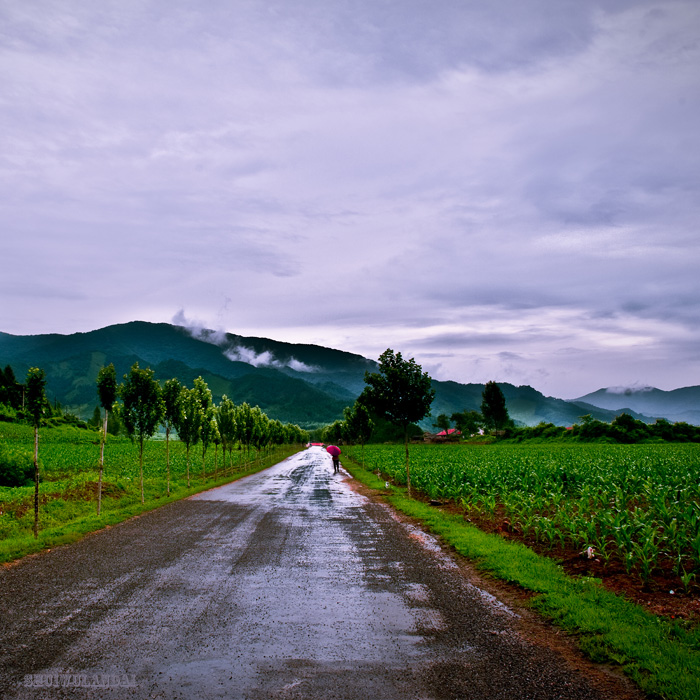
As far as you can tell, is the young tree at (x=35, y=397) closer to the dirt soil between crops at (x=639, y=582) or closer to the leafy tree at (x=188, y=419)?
the leafy tree at (x=188, y=419)

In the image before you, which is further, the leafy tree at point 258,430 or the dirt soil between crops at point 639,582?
the leafy tree at point 258,430

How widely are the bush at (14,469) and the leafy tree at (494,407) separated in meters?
120

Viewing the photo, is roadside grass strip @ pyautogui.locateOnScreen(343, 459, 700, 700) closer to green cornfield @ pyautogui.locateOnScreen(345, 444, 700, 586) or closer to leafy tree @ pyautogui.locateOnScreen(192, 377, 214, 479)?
green cornfield @ pyautogui.locateOnScreen(345, 444, 700, 586)

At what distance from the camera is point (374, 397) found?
2364 cm

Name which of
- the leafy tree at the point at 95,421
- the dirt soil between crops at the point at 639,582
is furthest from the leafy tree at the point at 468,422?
the dirt soil between crops at the point at 639,582

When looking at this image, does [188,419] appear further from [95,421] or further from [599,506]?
[95,421]

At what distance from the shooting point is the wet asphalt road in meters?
5.01

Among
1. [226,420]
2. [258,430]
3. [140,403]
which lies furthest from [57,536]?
[258,430]

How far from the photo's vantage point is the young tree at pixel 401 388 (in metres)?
23.2

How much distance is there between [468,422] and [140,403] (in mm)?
140827

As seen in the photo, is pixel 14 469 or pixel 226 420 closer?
pixel 14 469

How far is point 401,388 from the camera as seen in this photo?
2317 cm

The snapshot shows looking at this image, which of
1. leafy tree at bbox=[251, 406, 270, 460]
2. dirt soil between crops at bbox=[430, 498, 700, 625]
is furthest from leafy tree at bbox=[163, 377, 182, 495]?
leafy tree at bbox=[251, 406, 270, 460]

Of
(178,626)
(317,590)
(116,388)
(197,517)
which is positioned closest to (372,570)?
(317,590)
